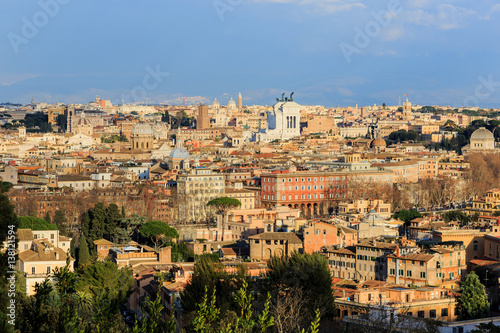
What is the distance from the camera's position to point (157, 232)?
3769 centimetres

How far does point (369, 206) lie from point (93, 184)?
51.6 ft

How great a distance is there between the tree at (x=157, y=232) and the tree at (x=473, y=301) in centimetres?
1465

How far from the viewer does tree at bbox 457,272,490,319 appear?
79.7 ft

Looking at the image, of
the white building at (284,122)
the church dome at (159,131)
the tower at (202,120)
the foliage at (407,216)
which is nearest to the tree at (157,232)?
the foliage at (407,216)

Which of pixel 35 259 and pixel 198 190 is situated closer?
pixel 35 259

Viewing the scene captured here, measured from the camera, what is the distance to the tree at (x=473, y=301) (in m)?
24.3

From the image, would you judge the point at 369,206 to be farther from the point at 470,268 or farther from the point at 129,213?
the point at 470,268

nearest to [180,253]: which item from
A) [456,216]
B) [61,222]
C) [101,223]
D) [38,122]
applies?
[101,223]

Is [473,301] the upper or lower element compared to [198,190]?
lower

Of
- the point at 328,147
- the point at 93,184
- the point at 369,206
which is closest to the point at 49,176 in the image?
the point at 93,184

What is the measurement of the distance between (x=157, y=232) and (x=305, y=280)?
1436 centimetres

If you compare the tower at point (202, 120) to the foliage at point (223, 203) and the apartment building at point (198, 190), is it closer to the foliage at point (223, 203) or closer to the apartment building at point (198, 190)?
the apartment building at point (198, 190)

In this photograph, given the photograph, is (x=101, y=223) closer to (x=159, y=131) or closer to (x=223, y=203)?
(x=223, y=203)

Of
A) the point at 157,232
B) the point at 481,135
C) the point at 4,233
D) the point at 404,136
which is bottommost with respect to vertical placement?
the point at 157,232
